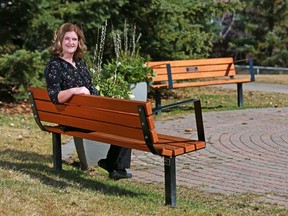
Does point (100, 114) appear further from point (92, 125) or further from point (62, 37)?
point (62, 37)

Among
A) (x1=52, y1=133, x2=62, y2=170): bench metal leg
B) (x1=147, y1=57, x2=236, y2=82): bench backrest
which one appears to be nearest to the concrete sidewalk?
(x1=147, y1=57, x2=236, y2=82): bench backrest

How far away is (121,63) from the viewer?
8781 millimetres

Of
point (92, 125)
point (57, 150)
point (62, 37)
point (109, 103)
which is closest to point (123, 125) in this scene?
point (109, 103)

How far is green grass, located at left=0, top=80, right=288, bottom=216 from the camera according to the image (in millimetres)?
4867

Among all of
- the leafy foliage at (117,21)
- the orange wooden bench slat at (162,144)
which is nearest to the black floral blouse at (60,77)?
the orange wooden bench slat at (162,144)

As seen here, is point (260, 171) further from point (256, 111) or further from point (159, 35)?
point (159, 35)

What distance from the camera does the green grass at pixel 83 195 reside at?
4.87 m

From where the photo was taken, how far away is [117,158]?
256 inches

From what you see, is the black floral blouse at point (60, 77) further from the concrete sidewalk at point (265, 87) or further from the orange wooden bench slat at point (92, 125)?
the concrete sidewalk at point (265, 87)

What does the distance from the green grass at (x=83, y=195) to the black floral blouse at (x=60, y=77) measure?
0.85 metres

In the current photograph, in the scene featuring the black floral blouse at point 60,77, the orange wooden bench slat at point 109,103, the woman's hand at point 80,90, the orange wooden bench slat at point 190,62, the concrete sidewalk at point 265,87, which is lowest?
the concrete sidewalk at point 265,87

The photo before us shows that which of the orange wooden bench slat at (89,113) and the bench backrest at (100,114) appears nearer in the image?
the bench backrest at (100,114)

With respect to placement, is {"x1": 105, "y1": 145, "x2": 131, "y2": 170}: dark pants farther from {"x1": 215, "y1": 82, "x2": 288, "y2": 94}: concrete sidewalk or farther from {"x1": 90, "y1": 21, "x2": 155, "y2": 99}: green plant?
{"x1": 215, "y1": 82, "x2": 288, "y2": 94}: concrete sidewalk

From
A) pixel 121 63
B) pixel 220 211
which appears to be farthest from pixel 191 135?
pixel 220 211
